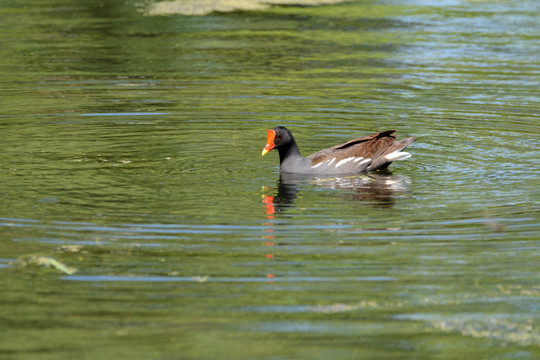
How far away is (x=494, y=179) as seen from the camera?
8.85 m

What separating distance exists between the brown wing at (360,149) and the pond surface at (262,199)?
0.26 metres

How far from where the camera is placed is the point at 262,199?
830 centimetres

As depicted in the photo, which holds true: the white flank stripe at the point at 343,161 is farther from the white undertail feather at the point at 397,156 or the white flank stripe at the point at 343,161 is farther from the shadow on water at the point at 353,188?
the white undertail feather at the point at 397,156

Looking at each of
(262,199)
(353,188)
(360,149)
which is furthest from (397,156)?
(262,199)

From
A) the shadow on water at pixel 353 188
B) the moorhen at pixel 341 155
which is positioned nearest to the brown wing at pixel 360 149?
the moorhen at pixel 341 155

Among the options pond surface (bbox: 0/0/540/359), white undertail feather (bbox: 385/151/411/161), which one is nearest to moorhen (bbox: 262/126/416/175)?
white undertail feather (bbox: 385/151/411/161)

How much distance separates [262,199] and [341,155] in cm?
146

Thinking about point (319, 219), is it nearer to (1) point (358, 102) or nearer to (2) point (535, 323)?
(2) point (535, 323)

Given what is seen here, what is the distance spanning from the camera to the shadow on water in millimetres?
8180

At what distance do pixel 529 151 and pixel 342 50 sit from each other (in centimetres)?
668

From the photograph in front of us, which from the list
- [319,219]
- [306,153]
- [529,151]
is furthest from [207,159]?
[529,151]

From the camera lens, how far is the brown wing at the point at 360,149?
9445 mm

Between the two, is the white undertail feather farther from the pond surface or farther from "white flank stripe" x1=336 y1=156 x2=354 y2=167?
"white flank stripe" x1=336 y1=156 x2=354 y2=167

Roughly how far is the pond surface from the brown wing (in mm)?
261
